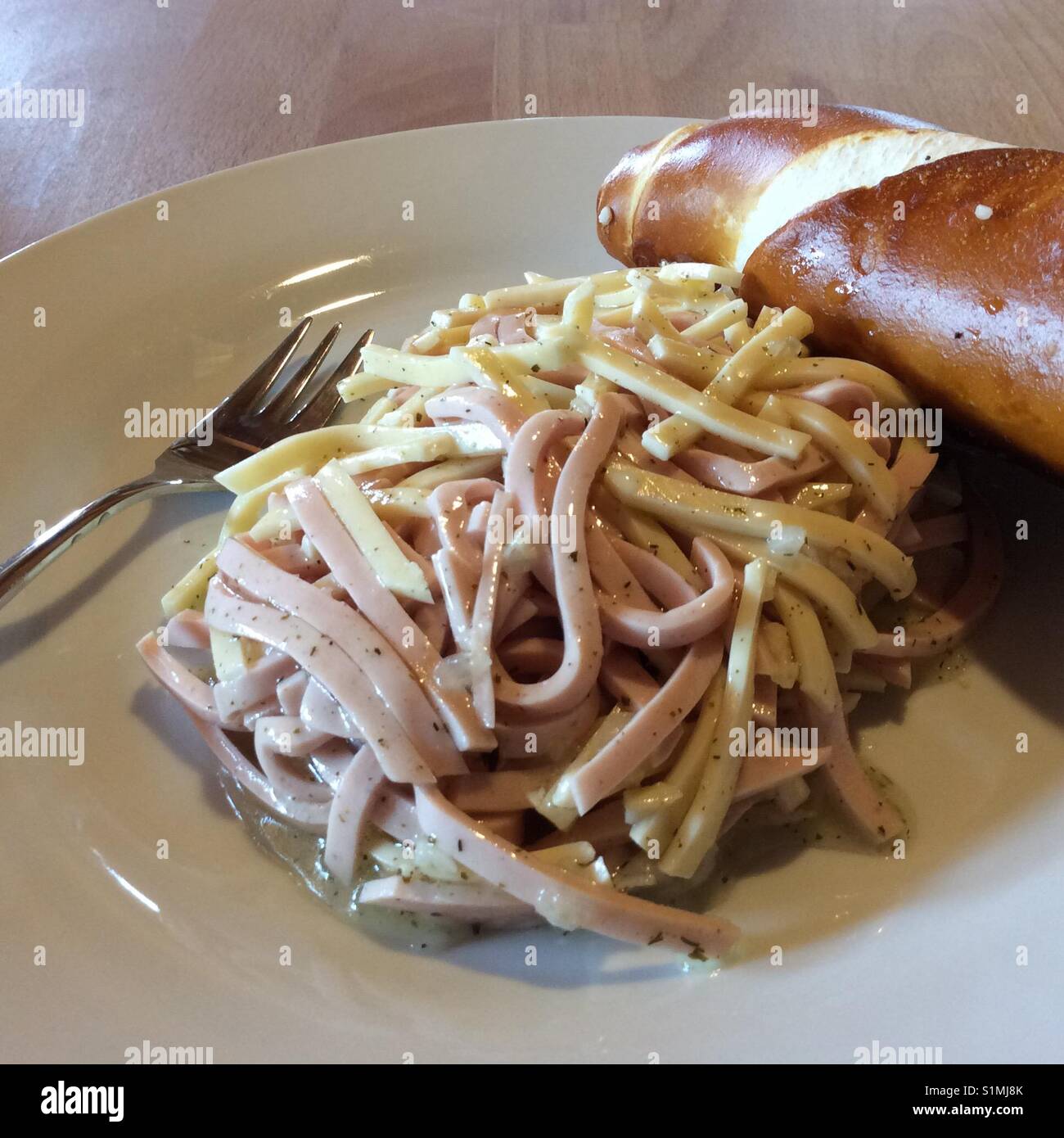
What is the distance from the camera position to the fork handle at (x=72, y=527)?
169 cm

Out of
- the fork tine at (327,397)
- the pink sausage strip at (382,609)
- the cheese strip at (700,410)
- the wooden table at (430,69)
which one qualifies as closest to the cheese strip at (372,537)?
the pink sausage strip at (382,609)

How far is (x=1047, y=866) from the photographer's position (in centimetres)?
134

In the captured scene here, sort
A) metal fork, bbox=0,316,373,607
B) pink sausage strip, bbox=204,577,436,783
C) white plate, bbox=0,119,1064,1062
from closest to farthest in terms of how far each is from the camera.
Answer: white plate, bbox=0,119,1064,1062
pink sausage strip, bbox=204,577,436,783
metal fork, bbox=0,316,373,607

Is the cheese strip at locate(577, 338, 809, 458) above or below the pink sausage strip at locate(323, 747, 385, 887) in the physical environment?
above

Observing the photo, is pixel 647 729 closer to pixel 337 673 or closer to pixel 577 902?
pixel 577 902

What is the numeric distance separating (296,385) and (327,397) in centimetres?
8

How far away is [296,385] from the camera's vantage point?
2236mm

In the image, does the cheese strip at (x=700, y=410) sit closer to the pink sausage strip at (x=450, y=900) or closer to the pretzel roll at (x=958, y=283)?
the pretzel roll at (x=958, y=283)

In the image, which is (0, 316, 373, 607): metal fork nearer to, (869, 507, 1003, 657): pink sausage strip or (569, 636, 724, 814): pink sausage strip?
(569, 636, 724, 814): pink sausage strip

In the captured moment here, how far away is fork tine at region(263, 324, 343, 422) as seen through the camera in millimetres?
2191

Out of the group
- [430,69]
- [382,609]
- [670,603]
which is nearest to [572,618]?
[670,603]

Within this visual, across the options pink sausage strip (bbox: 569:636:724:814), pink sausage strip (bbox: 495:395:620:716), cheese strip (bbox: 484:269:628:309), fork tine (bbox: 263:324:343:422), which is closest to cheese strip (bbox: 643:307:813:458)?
pink sausage strip (bbox: 495:395:620:716)
